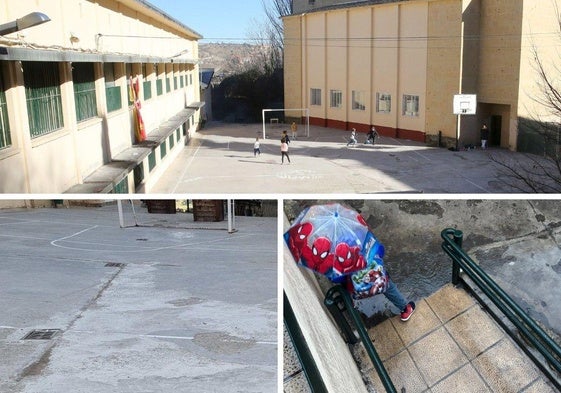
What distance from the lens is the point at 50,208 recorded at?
3.39 metres

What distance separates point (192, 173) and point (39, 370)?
1085 cm

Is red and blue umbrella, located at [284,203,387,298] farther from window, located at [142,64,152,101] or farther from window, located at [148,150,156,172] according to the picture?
window, located at [142,64,152,101]

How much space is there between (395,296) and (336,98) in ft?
68.0

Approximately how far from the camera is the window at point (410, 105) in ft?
63.6

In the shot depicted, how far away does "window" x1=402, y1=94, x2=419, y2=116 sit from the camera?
63.6 feet

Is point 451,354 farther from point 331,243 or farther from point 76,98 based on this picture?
point 76,98

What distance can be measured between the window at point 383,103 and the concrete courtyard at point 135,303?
17533mm

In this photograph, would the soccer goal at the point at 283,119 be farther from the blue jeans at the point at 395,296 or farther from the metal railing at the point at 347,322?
the metal railing at the point at 347,322

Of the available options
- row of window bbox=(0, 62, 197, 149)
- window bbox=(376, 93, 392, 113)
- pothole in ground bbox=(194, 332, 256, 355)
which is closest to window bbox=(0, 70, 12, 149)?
row of window bbox=(0, 62, 197, 149)

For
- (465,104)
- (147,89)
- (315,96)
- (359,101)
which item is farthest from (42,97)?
(315,96)

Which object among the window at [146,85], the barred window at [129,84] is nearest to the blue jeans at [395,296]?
the barred window at [129,84]

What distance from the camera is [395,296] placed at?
256 centimetres

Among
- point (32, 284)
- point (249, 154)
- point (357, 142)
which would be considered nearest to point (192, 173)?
point (249, 154)

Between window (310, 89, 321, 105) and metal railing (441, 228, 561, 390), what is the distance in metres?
21.6
